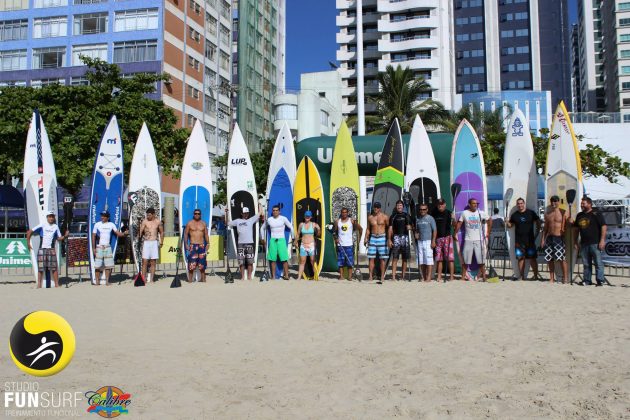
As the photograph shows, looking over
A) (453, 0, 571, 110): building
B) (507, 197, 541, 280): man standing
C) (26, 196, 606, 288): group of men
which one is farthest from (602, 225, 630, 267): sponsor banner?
(453, 0, 571, 110): building

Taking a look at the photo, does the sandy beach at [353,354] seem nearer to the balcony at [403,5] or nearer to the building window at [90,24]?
the building window at [90,24]

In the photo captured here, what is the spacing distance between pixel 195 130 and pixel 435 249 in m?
6.33

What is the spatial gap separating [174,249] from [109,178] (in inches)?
145

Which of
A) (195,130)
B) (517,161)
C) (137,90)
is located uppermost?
(137,90)

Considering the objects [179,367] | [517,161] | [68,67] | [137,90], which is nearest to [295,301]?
[179,367]

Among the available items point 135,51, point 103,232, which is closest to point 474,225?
point 103,232

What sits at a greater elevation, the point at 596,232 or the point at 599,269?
the point at 596,232

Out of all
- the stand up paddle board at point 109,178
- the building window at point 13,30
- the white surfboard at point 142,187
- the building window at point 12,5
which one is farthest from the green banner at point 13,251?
the building window at point 12,5

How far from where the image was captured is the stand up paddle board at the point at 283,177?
12.6 meters

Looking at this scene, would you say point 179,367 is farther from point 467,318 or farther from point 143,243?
point 143,243

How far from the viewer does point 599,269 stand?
9.71m

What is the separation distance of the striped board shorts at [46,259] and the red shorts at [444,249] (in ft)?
23.7

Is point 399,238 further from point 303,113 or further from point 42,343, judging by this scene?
point 303,113

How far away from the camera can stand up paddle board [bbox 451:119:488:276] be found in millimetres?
11641
